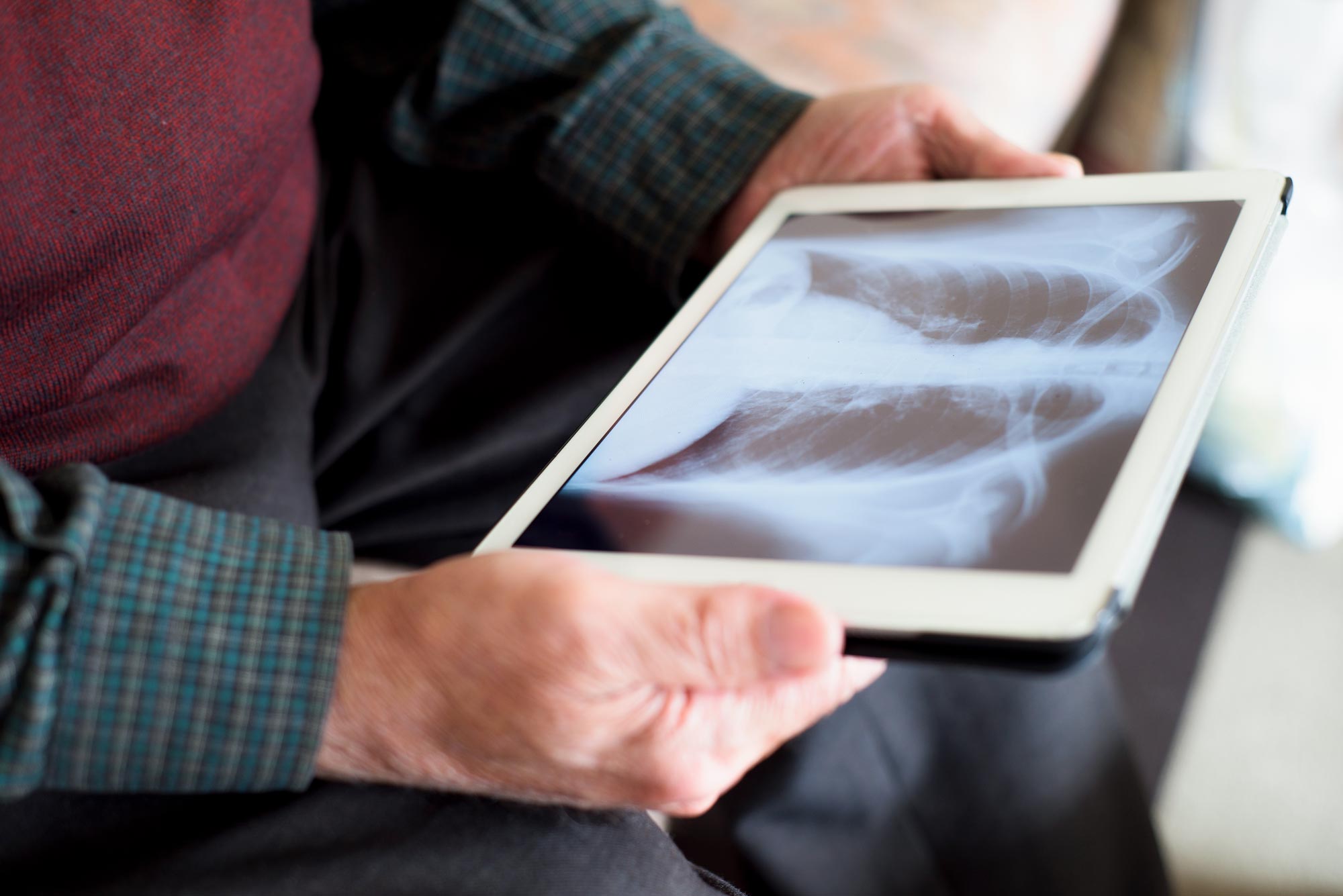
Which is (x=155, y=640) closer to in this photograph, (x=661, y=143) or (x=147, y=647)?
(x=147, y=647)

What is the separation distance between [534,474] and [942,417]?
25cm

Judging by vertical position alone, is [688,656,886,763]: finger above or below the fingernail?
below

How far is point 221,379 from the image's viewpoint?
516 mm

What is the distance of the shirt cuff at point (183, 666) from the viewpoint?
36 cm

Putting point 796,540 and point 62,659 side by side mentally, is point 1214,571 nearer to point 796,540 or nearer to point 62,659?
point 796,540

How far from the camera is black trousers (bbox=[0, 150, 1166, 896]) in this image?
55 cm

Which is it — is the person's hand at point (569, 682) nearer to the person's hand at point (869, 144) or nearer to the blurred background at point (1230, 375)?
the person's hand at point (869, 144)

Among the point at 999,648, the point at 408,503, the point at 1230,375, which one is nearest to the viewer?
the point at 999,648

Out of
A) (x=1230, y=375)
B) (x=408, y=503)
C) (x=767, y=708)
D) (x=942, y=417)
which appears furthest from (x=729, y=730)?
(x=1230, y=375)

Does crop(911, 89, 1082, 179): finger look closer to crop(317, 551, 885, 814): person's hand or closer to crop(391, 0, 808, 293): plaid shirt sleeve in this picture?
crop(391, 0, 808, 293): plaid shirt sleeve

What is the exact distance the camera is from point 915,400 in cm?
41

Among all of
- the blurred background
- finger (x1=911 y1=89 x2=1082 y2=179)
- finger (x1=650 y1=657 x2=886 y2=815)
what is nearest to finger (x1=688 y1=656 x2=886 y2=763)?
finger (x1=650 y1=657 x2=886 y2=815)

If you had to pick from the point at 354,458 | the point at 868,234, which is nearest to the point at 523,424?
the point at 354,458

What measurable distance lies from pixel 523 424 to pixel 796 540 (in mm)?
248
